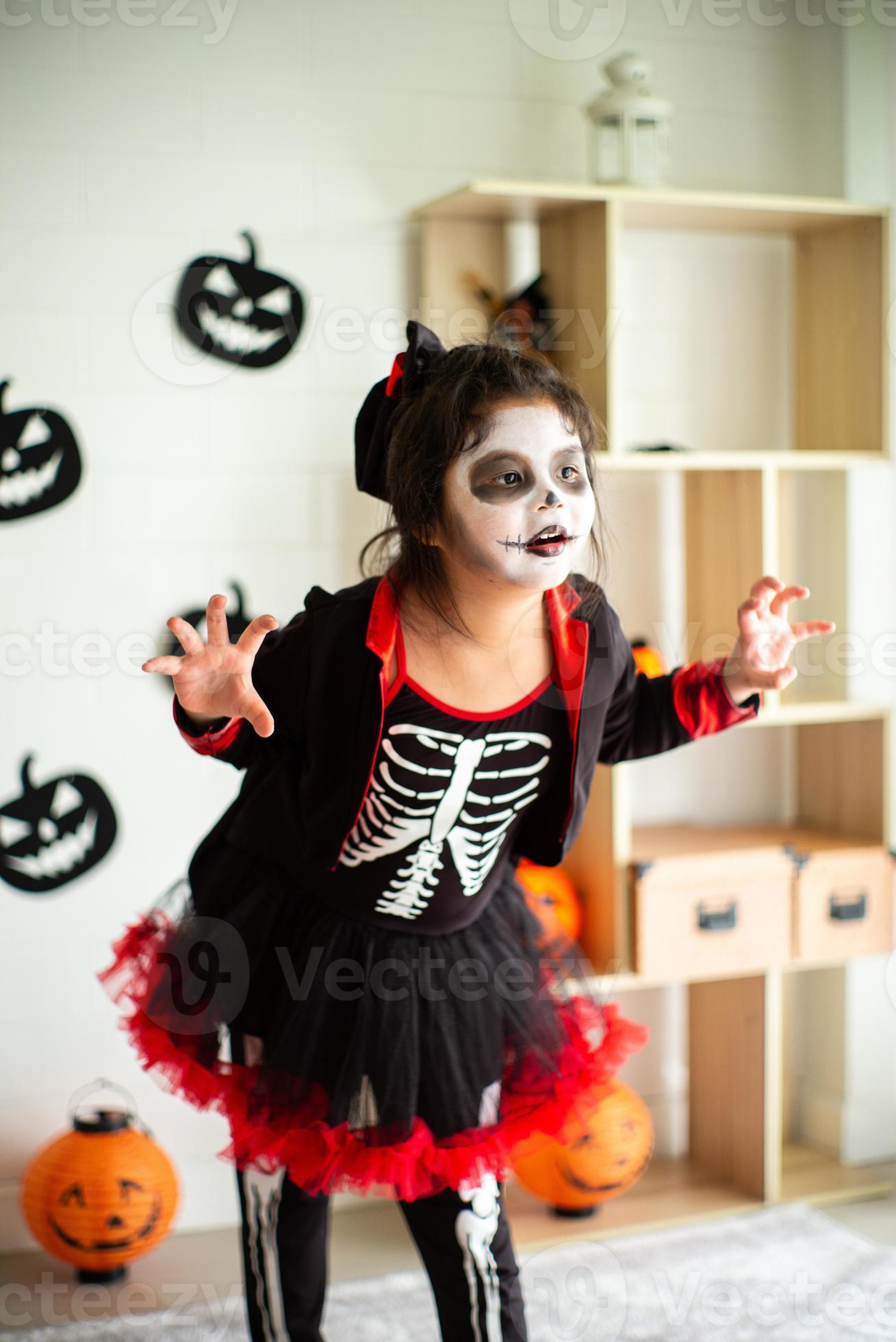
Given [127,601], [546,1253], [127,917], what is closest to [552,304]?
[127,601]

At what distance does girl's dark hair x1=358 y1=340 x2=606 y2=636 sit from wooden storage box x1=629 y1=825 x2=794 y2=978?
993 millimetres

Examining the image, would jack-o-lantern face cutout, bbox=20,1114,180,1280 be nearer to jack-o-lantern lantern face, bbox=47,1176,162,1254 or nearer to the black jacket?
jack-o-lantern lantern face, bbox=47,1176,162,1254

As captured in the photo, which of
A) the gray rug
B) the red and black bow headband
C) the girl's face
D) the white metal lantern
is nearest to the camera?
the girl's face

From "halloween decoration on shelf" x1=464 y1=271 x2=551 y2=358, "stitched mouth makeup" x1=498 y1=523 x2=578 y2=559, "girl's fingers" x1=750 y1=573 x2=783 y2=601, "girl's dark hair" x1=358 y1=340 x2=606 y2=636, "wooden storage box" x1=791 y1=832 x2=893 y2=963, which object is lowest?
"wooden storage box" x1=791 y1=832 x2=893 y2=963

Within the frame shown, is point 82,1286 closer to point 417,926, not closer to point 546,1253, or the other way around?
point 546,1253

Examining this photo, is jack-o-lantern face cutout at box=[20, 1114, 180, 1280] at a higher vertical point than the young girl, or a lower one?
lower

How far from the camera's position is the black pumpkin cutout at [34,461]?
2293 millimetres

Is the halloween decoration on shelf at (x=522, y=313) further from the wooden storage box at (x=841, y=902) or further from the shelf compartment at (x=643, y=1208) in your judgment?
the shelf compartment at (x=643, y=1208)

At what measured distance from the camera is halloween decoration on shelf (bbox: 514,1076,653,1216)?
2365 mm

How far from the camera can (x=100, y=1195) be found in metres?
2.15

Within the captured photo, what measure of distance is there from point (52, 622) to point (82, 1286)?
3.63 feet

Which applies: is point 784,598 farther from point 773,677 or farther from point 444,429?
point 444,429

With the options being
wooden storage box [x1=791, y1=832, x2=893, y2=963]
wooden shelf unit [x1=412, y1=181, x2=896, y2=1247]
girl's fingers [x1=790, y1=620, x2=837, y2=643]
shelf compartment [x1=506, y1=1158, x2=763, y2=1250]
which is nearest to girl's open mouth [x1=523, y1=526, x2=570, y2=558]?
girl's fingers [x1=790, y1=620, x2=837, y2=643]

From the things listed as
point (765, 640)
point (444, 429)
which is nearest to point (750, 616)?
point (765, 640)
